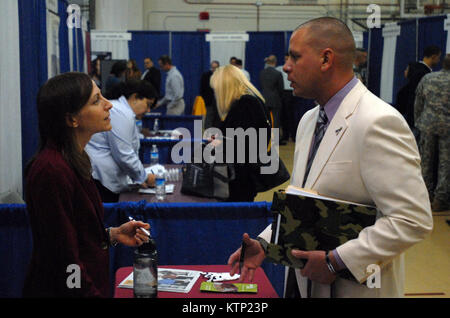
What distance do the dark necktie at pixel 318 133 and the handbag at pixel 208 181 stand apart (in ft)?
6.27

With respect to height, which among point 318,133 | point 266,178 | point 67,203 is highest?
point 318,133

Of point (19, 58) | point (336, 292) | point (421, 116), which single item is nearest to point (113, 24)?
point (421, 116)

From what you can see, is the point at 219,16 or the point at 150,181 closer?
the point at 150,181

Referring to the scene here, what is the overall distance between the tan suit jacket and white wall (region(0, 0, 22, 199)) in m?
2.40

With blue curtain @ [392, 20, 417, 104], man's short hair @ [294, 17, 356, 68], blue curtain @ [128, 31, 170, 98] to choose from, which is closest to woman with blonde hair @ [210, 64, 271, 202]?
man's short hair @ [294, 17, 356, 68]

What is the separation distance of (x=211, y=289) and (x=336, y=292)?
0.52 meters

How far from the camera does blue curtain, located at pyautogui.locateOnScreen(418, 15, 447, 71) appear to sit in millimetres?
7020

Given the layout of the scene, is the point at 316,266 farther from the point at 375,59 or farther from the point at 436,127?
the point at 375,59

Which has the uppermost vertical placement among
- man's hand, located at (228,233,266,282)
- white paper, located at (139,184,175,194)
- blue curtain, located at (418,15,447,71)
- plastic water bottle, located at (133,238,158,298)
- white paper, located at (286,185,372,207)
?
blue curtain, located at (418,15,447,71)

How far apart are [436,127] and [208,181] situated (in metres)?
3.40

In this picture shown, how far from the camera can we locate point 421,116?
5930 millimetres

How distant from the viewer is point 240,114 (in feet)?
11.7

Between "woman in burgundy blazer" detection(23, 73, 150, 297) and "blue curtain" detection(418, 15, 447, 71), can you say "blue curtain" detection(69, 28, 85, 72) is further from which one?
"blue curtain" detection(418, 15, 447, 71)

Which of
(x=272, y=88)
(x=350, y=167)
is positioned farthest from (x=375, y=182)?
(x=272, y=88)
